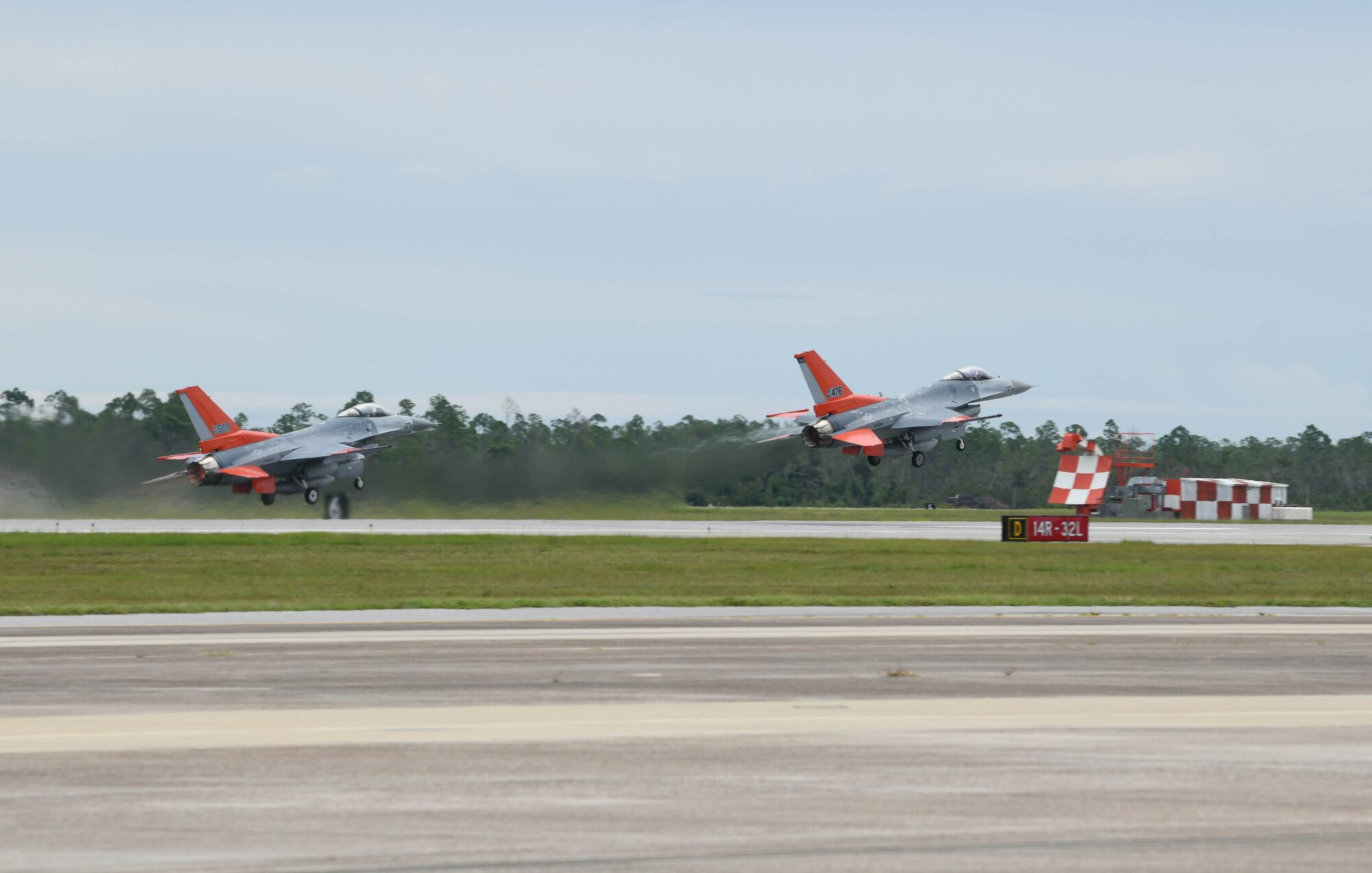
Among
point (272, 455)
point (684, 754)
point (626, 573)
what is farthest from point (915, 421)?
point (684, 754)

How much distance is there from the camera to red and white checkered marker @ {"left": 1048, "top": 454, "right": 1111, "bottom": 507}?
253 ft

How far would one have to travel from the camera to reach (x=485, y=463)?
2518 inches

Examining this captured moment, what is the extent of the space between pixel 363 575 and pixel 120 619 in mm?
11678

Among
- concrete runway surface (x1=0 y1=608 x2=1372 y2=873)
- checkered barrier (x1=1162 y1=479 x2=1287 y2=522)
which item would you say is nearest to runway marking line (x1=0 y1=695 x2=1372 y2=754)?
concrete runway surface (x1=0 y1=608 x2=1372 y2=873)

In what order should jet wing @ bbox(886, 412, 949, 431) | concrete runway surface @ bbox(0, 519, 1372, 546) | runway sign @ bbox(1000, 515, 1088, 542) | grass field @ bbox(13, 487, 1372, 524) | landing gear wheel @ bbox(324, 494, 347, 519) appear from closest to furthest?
1. runway sign @ bbox(1000, 515, 1088, 542)
2. concrete runway surface @ bbox(0, 519, 1372, 546)
3. grass field @ bbox(13, 487, 1372, 524)
4. landing gear wheel @ bbox(324, 494, 347, 519)
5. jet wing @ bbox(886, 412, 949, 431)

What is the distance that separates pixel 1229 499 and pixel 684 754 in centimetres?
8583

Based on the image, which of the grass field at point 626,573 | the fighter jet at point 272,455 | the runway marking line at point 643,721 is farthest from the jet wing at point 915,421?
the runway marking line at point 643,721

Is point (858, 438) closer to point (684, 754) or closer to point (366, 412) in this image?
point (366, 412)

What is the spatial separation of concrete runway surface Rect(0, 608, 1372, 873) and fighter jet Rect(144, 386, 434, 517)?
44937 mm

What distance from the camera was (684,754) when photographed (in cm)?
1221

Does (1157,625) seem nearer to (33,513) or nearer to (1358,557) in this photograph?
(1358,557)

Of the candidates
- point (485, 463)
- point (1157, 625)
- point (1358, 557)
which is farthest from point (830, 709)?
point (485, 463)

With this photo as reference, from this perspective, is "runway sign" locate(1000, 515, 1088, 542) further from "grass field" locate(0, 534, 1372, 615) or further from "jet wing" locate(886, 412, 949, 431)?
"jet wing" locate(886, 412, 949, 431)

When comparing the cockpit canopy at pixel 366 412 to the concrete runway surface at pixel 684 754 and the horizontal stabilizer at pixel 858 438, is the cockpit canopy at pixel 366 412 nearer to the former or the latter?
the horizontal stabilizer at pixel 858 438
